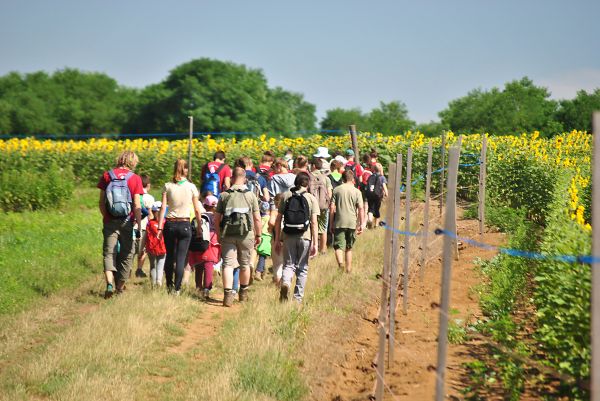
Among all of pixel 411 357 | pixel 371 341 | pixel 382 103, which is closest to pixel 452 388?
pixel 411 357

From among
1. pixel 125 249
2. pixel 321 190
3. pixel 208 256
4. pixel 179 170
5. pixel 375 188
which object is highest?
pixel 179 170

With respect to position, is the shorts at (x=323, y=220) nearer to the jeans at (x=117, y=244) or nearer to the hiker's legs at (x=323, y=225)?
the hiker's legs at (x=323, y=225)

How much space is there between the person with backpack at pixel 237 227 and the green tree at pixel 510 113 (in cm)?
3212

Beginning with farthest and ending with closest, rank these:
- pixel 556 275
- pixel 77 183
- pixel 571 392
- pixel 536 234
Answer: pixel 77 183 → pixel 536 234 → pixel 556 275 → pixel 571 392

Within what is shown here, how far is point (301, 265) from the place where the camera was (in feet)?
37.1

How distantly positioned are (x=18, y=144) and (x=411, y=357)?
28.6m

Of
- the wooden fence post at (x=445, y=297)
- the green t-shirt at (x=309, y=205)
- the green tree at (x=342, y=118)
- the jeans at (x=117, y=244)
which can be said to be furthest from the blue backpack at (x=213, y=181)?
the green tree at (x=342, y=118)

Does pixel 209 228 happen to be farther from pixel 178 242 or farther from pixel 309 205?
pixel 309 205

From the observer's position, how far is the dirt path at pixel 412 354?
8.49 m

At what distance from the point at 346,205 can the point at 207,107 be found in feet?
210

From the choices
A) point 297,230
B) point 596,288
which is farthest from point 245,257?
point 596,288

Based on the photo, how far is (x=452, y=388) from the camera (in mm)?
8438

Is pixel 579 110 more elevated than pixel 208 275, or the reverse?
pixel 579 110

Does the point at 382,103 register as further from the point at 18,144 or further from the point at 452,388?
the point at 452,388
